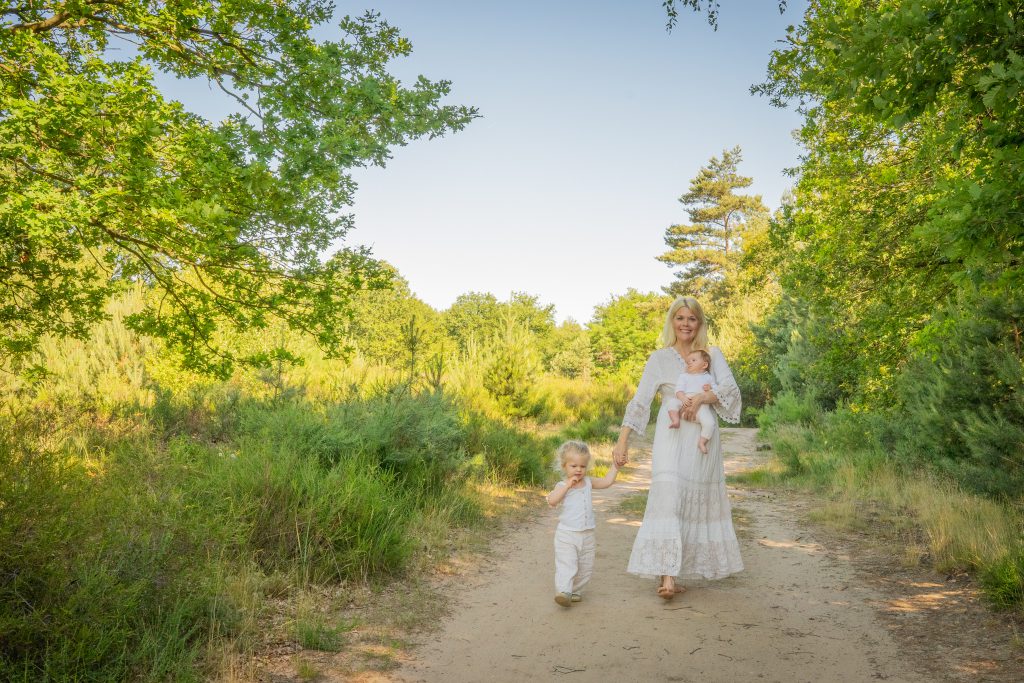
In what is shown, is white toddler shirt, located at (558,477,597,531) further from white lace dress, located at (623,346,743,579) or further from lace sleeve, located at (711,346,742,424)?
lace sleeve, located at (711,346,742,424)

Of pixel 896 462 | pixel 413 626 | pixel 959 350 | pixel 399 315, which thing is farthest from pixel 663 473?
pixel 399 315

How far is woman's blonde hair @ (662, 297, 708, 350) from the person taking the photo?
603cm

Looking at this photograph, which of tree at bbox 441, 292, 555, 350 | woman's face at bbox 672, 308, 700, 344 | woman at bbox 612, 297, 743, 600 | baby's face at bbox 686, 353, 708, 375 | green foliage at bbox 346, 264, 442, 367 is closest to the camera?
woman at bbox 612, 297, 743, 600

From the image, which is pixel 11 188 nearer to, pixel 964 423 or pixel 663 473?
pixel 663 473

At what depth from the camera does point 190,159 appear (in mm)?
A: 6664

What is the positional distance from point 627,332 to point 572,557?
175 feet

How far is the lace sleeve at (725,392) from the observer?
5.79 metres

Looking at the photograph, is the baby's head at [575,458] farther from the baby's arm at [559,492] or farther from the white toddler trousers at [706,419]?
the white toddler trousers at [706,419]

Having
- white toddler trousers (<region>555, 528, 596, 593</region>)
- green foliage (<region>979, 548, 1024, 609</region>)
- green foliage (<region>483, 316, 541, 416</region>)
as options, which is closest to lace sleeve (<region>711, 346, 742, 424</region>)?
white toddler trousers (<region>555, 528, 596, 593</region>)

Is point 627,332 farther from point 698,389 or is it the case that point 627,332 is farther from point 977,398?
point 698,389

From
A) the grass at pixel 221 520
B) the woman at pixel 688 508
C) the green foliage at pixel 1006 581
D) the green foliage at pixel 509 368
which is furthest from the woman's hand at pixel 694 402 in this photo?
the green foliage at pixel 509 368

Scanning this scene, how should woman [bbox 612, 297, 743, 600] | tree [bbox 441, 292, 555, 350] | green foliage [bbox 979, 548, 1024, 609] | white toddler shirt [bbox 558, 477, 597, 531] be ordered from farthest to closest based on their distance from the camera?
tree [bbox 441, 292, 555, 350], woman [bbox 612, 297, 743, 600], white toddler shirt [bbox 558, 477, 597, 531], green foliage [bbox 979, 548, 1024, 609]

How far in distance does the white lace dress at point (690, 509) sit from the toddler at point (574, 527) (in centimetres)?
45

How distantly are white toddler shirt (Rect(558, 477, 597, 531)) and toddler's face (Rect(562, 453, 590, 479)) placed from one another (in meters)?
0.12
